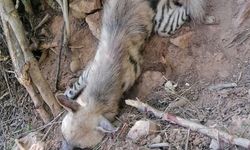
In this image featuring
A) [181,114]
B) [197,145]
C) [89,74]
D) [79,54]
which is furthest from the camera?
[79,54]

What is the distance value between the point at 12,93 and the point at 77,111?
1072 mm

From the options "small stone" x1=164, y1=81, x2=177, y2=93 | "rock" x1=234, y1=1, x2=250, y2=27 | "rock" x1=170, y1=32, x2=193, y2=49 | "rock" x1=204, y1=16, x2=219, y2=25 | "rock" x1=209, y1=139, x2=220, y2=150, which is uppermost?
"rock" x1=234, y1=1, x2=250, y2=27

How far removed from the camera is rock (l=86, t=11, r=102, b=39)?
412cm

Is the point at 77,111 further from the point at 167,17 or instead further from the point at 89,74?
the point at 167,17

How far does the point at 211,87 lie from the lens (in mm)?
3604

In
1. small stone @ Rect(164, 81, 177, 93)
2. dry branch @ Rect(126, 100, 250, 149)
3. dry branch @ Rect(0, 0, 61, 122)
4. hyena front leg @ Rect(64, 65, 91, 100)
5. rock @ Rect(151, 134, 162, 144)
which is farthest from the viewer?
dry branch @ Rect(0, 0, 61, 122)

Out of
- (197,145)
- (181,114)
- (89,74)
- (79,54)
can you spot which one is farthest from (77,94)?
(197,145)

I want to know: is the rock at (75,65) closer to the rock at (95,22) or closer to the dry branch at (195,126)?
the rock at (95,22)

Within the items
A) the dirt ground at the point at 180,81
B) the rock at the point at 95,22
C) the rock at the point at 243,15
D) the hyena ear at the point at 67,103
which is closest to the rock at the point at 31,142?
the dirt ground at the point at 180,81

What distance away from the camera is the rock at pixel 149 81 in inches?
152

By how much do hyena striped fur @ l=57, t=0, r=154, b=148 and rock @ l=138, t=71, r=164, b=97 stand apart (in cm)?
7

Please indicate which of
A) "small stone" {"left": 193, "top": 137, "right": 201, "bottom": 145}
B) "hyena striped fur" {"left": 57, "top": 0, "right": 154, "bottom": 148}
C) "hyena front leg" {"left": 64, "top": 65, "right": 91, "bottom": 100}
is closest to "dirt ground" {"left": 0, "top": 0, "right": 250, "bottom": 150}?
"small stone" {"left": 193, "top": 137, "right": 201, "bottom": 145}

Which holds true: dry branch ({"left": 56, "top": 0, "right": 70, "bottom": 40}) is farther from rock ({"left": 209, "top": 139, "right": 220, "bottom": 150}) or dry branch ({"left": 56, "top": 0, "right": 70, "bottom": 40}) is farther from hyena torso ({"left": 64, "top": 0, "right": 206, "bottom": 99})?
rock ({"left": 209, "top": 139, "right": 220, "bottom": 150})

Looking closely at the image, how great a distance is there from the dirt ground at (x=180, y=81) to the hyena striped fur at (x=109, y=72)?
4.1 inches
